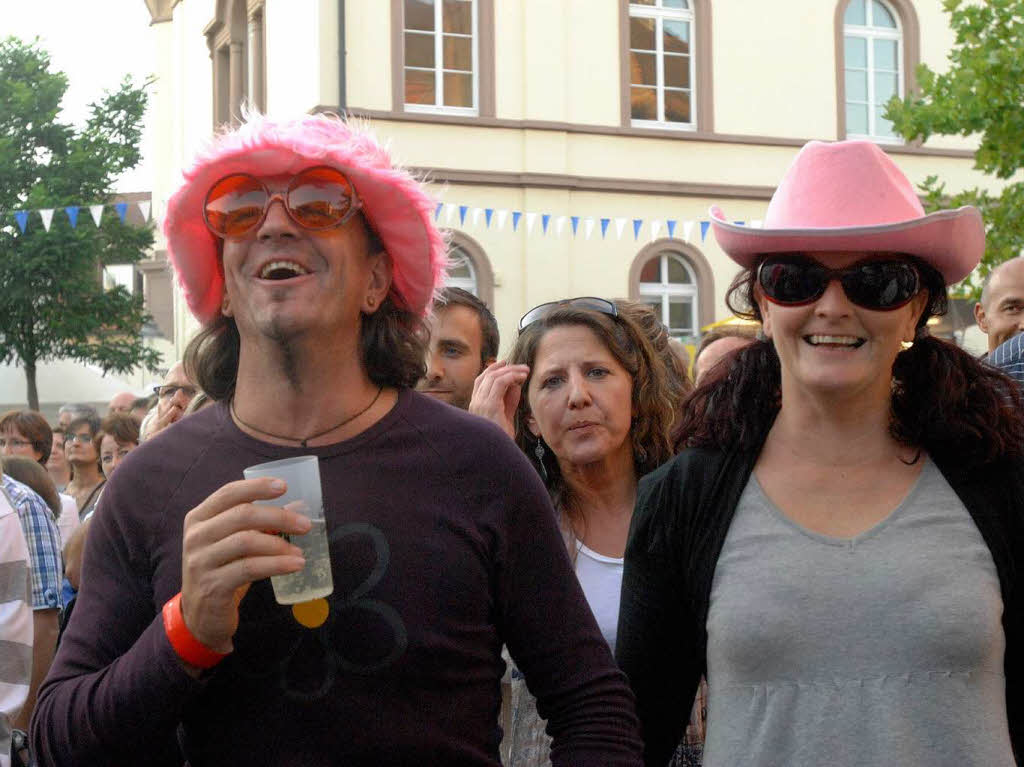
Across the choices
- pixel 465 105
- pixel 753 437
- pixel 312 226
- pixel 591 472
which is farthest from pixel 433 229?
pixel 465 105

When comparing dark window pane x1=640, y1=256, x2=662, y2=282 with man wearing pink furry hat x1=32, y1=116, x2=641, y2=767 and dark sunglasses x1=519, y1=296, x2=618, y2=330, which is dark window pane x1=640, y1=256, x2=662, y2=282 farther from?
man wearing pink furry hat x1=32, y1=116, x2=641, y2=767

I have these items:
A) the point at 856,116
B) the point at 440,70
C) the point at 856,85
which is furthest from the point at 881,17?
the point at 440,70

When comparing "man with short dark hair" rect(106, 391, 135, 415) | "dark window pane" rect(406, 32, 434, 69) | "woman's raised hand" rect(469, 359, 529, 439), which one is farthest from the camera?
"dark window pane" rect(406, 32, 434, 69)

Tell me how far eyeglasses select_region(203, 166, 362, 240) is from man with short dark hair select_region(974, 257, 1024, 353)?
4.53m

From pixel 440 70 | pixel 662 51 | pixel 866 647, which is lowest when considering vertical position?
pixel 866 647

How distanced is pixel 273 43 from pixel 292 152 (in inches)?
781

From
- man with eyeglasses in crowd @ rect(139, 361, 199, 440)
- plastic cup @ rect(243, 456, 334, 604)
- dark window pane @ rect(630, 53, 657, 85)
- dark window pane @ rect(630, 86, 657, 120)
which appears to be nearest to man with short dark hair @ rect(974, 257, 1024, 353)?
man with eyeglasses in crowd @ rect(139, 361, 199, 440)

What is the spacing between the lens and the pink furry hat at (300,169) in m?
2.41

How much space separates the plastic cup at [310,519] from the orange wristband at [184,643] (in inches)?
5.3

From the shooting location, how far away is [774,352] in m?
2.91

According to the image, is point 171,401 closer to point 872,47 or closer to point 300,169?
point 300,169

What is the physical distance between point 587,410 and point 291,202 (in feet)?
5.20

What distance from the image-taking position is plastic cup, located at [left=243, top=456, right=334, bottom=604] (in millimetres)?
2062

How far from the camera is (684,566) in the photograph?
2.65m
